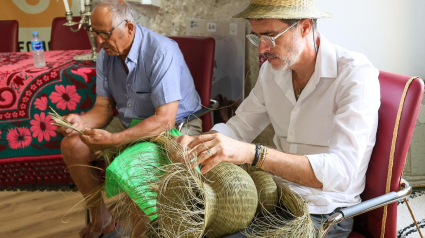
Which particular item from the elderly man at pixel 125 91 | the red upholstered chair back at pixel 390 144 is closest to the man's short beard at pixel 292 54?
the red upholstered chair back at pixel 390 144

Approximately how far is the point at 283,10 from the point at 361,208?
658mm

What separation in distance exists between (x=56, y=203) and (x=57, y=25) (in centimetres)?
180

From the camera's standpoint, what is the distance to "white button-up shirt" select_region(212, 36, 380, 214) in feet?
3.81

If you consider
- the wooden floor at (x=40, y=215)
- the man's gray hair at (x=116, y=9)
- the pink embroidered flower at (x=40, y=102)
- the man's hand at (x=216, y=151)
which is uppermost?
the man's gray hair at (x=116, y=9)

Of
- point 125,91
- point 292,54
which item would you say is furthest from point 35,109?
point 292,54

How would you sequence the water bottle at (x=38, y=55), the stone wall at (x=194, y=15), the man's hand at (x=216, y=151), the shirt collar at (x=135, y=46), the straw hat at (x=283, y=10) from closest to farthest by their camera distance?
1. the man's hand at (x=216, y=151)
2. the straw hat at (x=283, y=10)
3. the shirt collar at (x=135, y=46)
4. the stone wall at (x=194, y=15)
5. the water bottle at (x=38, y=55)

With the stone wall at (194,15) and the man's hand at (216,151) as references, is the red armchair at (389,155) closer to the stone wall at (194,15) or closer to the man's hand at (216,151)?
the man's hand at (216,151)

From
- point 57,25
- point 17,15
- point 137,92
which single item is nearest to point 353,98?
point 137,92

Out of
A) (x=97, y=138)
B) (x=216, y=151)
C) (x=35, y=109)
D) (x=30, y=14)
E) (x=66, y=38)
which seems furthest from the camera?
(x=30, y=14)

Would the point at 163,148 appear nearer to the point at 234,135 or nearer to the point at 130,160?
the point at 130,160

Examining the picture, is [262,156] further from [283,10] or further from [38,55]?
[38,55]

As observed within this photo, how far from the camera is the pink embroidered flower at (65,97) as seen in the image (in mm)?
2412

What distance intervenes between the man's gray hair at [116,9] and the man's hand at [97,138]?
1.80 ft

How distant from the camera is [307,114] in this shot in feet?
4.57
